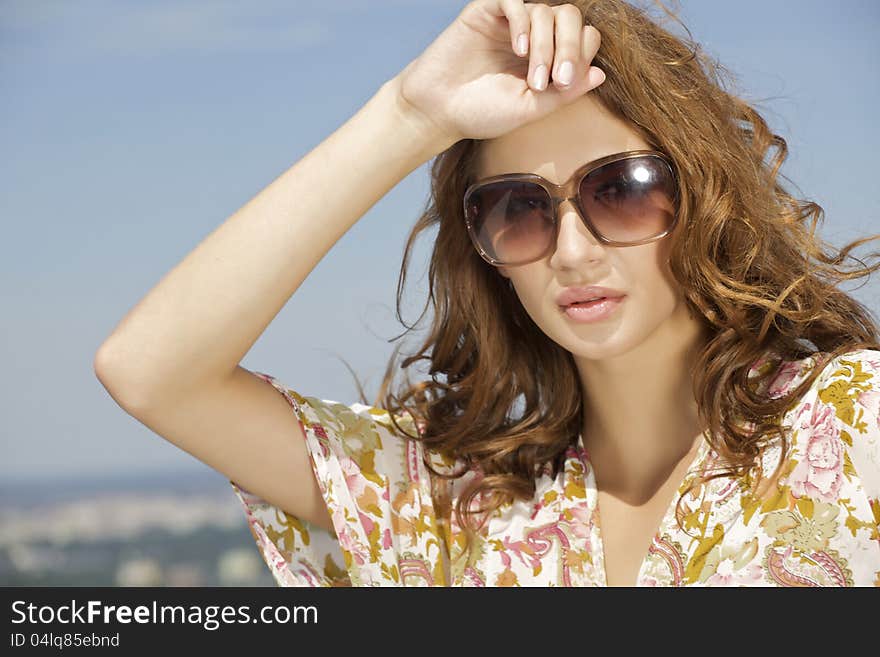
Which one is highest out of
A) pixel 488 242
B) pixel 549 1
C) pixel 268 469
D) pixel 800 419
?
pixel 549 1

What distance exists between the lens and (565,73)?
1.87 m

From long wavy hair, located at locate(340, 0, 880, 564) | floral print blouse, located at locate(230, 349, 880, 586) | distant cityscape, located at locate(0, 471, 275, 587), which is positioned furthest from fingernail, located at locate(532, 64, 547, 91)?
distant cityscape, located at locate(0, 471, 275, 587)

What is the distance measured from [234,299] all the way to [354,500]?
1.76 ft

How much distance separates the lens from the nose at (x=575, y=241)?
2.03 meters

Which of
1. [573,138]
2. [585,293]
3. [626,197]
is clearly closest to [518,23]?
[573,138]

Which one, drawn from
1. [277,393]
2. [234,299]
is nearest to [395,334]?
[277,393]

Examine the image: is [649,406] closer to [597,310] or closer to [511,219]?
[597,310]

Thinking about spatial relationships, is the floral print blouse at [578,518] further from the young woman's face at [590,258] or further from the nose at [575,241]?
the nose at [575,241]

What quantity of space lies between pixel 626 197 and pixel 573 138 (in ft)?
0.53

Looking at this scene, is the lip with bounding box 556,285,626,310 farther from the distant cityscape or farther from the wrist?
the distant cityscape

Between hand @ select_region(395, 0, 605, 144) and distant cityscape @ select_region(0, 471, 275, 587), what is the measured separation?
11908mm

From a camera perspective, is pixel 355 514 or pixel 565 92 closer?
pixel 565 92

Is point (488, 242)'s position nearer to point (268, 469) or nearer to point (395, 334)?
point (395, 334)

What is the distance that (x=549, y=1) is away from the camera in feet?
7.27
